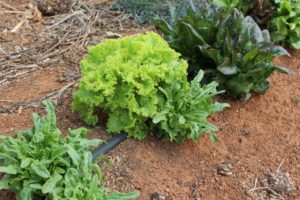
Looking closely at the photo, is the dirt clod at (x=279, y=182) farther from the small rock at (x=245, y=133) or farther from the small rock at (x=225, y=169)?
the small rock at (x=245, y=133)

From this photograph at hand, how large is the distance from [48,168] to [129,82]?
32.6 inches

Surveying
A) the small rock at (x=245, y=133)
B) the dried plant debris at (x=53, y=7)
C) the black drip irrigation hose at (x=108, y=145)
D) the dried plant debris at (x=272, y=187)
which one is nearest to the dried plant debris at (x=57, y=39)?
the dried plant debris at (x=53, y=7)

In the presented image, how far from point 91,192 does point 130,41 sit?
1.21 m

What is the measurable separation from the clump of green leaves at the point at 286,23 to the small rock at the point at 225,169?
172cm

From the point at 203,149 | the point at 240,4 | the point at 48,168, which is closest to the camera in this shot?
the point at 48,168

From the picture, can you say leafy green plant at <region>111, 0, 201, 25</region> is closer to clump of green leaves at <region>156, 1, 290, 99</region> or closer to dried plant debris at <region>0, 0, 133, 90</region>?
dried plant debris at <region>0, 0, 133, 90</region>

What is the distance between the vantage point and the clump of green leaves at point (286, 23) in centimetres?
494

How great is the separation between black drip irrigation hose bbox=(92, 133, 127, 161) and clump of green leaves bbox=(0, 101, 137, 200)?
26cm

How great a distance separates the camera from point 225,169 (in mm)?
3846

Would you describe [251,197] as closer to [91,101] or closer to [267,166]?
[267,166]

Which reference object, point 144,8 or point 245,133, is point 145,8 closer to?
point 144,8

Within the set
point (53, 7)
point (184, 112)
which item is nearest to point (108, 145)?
point (184, 112)

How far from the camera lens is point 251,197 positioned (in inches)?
147

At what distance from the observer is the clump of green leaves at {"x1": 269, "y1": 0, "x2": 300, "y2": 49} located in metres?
4.94
